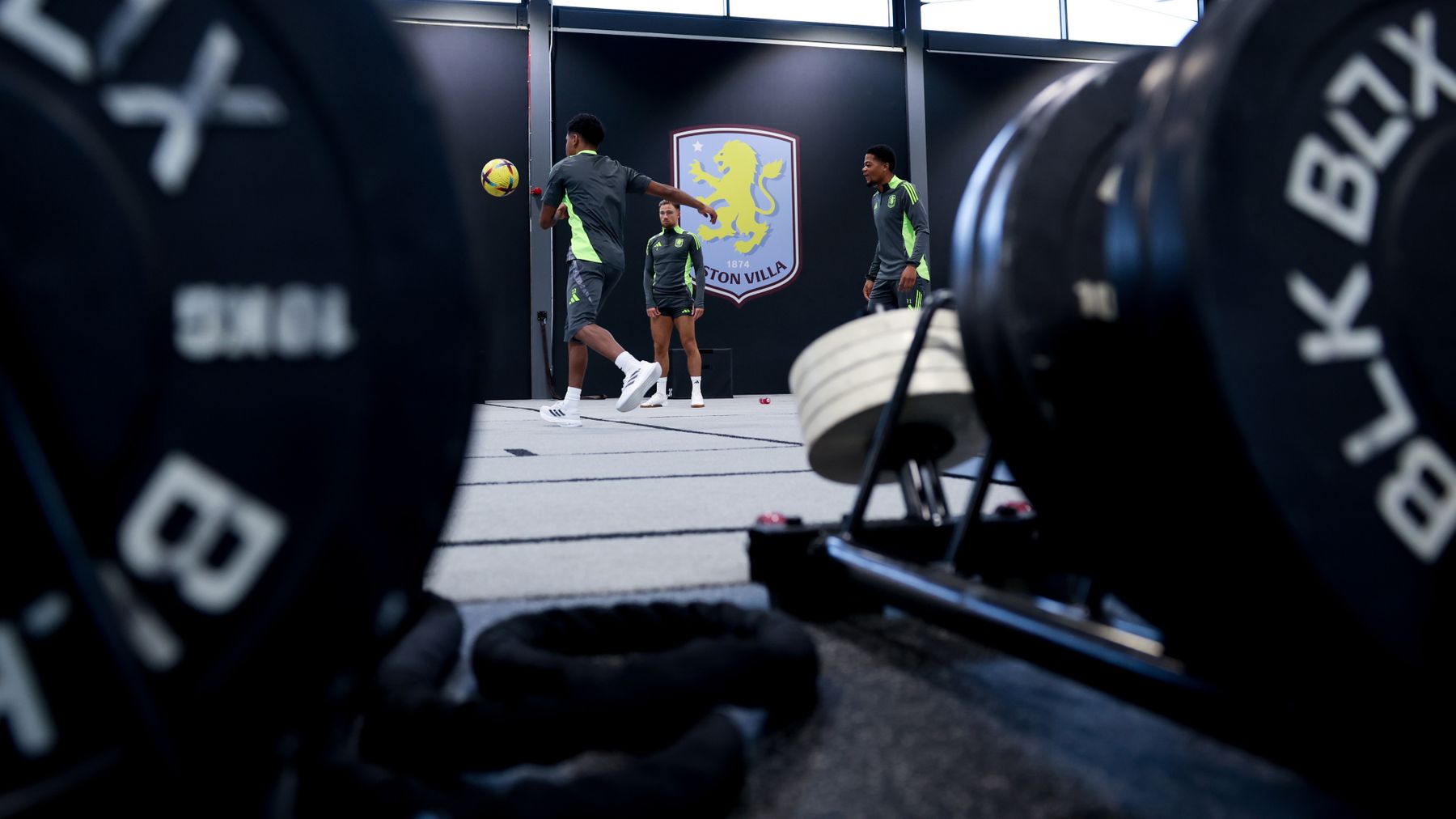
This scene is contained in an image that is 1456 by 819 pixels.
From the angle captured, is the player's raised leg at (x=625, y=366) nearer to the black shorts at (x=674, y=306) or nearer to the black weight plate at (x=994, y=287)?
the black shorts at (x=674, y=306)

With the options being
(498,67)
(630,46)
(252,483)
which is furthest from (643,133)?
(252,483)

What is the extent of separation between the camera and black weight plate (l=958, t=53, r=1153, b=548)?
637 mm

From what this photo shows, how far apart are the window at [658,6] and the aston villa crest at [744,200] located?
1160 mm

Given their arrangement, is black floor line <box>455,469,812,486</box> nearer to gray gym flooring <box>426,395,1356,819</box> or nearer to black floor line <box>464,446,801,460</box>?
gray gym flooring <box>426,395,1356,819</box>

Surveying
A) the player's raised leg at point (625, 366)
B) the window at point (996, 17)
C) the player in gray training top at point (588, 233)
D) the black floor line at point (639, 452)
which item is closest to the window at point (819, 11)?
the window at point (996, 17)

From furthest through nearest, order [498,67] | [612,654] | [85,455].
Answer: [498,67] < [612,654] < [85,455]

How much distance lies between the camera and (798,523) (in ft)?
3.68

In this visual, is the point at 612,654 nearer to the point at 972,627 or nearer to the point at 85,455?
the point at 972,627

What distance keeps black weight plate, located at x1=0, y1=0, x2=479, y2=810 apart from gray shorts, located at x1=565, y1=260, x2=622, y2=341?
14.3ft

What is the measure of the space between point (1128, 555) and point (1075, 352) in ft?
→ 0.51

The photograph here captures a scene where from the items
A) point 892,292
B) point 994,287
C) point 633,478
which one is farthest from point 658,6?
point 994,287

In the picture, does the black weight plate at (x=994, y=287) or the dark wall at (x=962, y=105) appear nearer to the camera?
the black weight plate at (x=994, y=287)

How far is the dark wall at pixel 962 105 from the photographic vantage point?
34.0 ft

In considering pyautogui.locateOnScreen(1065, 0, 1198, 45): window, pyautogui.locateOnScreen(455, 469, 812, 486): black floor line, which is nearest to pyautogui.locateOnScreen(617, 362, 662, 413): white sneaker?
pyautogui.locateOnScreen(455, 469, 812, 486): black floor line
